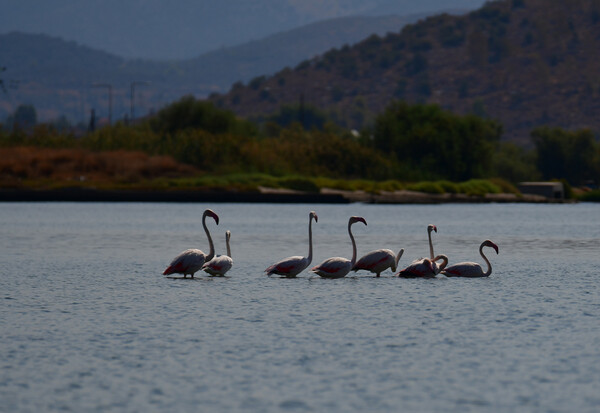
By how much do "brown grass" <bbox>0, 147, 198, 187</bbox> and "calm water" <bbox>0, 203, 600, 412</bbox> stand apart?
56.9 metres

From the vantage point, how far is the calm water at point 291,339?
12.5 m

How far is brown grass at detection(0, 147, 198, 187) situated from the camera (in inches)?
3472

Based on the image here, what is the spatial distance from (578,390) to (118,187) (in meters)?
75.4

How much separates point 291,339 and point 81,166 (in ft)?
252

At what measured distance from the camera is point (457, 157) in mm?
105125

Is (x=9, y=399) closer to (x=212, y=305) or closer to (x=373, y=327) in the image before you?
(x=373, y=327)

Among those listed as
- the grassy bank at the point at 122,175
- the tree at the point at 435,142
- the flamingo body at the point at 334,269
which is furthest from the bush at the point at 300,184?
the flamingo body at the point at 334,269

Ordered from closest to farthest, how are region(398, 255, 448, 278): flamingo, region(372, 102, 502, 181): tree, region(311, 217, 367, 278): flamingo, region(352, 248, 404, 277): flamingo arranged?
region(311, 217, 367, 278): flamingo
region(398, 255, 448, 278): flamingo
region(352, 248, 404, 277): flamingo
region(372, 102, 502, 181): tree

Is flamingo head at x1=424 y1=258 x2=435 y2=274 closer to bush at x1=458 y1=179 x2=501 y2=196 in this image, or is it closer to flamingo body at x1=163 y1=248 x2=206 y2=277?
flamingo body at x1=163 y1=248 x2=206 y2=277

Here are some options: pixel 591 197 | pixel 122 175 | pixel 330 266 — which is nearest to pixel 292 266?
pixel 330 266

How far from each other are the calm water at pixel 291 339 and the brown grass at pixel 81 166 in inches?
2239

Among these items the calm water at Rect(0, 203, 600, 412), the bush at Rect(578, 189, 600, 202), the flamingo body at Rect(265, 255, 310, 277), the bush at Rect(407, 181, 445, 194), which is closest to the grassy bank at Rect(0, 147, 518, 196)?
the bush at Rect(407, 181, 445, 194)

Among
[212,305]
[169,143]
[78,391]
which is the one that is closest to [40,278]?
[212,305]

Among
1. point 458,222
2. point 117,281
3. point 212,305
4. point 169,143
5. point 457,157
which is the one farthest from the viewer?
point 457,157
